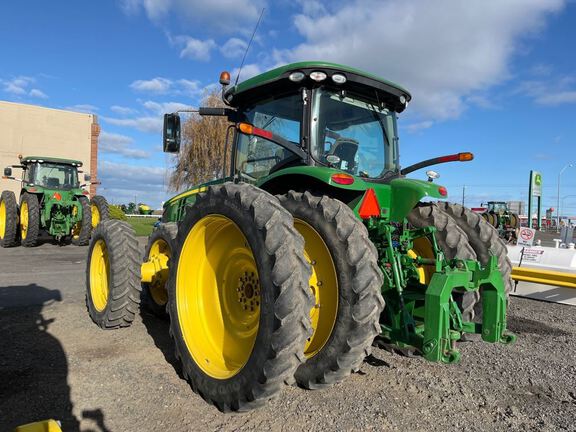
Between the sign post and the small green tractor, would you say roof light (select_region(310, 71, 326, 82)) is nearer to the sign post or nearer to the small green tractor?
the sign post

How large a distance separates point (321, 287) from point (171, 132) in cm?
240

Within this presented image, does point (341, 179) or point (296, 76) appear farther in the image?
point (296, 76)

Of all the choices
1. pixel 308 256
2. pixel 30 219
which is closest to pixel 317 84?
pixel 308 256

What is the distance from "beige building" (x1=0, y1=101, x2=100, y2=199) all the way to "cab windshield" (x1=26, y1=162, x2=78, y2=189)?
13550mm

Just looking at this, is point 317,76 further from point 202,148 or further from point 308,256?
point 202,148

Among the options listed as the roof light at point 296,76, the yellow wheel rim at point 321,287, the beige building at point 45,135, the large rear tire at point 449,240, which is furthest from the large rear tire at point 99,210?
the beige building at point 45,135

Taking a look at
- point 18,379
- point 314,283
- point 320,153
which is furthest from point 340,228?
point 18,379

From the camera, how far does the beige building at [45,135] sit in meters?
27.4

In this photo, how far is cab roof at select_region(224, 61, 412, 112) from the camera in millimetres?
3699

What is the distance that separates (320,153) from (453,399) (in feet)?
7.28

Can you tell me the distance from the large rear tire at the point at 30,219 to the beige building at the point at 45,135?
14.8 metres

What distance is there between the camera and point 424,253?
4387mm

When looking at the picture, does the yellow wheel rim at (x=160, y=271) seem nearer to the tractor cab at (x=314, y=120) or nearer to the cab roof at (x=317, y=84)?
the tractor cab at (x=314, y=120)

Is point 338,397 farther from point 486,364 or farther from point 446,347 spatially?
point 486,364
